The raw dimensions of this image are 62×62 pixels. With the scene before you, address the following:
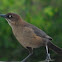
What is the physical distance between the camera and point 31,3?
1124 centimetres

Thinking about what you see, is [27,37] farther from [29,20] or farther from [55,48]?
[29,20]

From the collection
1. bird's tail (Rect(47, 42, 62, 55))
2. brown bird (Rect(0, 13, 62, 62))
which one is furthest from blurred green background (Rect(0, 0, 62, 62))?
brown bird (Rect(0, 13, 62, 62))

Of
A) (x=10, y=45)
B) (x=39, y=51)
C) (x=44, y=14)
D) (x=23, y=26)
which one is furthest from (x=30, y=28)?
(x=44, y=14)

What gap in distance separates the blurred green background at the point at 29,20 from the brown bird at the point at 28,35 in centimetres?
195

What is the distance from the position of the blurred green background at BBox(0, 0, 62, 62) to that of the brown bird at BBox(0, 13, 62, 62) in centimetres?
195

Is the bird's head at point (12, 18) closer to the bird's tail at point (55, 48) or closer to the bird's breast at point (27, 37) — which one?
the bird's breast at point (27, 37)

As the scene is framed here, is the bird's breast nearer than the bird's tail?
Yes

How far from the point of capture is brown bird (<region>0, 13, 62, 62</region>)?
7.67 metres

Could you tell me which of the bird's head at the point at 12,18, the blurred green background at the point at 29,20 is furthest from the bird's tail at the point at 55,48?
the blurred green background at the point at 29,20

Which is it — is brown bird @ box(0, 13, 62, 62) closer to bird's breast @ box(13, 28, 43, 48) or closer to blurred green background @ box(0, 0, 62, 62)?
bird's breast @ box(13, 28, 43, 48)

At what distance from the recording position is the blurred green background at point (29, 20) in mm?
10281

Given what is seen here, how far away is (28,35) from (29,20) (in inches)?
106

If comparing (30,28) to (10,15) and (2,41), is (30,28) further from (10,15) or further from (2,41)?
(2,41)

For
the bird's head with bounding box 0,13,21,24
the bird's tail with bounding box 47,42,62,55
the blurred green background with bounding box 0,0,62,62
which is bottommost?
the blurred green background with bounding box 0,0,62,62
